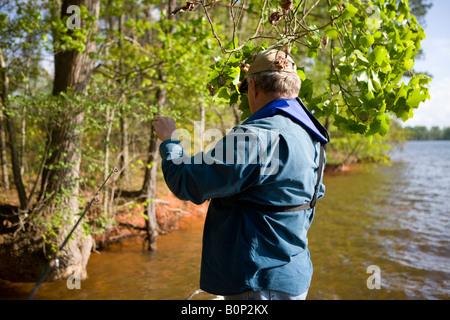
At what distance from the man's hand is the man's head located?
43 centimetres

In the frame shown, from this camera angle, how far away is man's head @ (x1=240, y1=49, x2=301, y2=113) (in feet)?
5.93

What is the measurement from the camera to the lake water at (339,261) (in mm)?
6785

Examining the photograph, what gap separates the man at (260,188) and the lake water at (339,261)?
530 cm

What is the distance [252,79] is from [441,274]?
309 inches

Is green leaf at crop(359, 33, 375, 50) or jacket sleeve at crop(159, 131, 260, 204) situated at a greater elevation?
green leaf at crop(359, 33, 375, 50)

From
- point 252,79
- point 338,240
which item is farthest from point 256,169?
point 338,240

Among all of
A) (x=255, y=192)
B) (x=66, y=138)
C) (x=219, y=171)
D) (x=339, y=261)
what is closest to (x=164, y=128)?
(x=219, y=171)

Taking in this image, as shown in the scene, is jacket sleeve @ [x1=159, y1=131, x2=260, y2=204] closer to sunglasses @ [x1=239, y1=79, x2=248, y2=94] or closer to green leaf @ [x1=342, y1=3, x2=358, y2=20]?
sunglasses @ [x1=239, y1=79, x2=248, y2=94]

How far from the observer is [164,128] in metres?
1.84

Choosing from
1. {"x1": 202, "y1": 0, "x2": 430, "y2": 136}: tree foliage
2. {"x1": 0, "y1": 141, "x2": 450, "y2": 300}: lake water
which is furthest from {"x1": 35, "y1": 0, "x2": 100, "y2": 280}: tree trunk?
{"x1": 202, "y1": 0, "x2": 430, "y2": 136}: tree foliage

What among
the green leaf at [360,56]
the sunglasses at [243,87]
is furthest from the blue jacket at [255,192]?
the green leaf at [360,56]

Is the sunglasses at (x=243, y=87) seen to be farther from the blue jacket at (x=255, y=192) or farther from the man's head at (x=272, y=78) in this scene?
the blue jacket at (x=255, y=192)

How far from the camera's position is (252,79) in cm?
187
